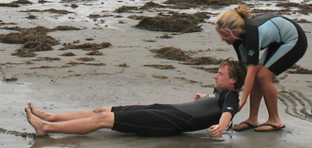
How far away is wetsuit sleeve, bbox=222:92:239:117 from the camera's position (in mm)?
4788

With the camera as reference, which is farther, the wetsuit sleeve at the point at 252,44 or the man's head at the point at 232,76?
the man's head at the point at 232,76

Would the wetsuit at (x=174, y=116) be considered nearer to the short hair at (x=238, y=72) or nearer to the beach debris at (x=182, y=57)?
the short hair at (x=238, y=72)

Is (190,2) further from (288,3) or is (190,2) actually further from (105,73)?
(105,73)

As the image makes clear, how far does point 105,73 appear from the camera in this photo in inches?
317

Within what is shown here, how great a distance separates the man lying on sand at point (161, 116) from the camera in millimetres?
4820

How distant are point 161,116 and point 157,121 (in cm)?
6

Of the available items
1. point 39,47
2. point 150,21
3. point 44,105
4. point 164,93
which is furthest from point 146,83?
point 150,21

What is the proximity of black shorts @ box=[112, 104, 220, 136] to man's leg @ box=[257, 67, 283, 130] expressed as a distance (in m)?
0.57

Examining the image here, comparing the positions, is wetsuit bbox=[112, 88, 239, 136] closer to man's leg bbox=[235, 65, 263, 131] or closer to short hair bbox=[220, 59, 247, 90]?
short hair bbox=[220, 59, 247, 90]

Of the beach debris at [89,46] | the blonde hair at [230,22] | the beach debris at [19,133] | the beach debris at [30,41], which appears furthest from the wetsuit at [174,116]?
the beach debris at [89,46]

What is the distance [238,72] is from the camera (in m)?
5.10

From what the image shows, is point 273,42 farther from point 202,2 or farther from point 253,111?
point 202,2

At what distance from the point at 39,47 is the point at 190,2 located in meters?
10.5

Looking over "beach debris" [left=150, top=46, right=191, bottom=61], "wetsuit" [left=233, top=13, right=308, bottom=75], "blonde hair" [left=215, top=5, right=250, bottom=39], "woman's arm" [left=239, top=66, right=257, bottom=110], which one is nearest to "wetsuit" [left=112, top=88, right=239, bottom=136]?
"woman's arm" [left=239, top=66, right=257, bottom=110]
